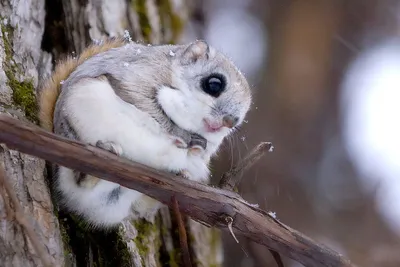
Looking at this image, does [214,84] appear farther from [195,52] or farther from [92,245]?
[92,245]

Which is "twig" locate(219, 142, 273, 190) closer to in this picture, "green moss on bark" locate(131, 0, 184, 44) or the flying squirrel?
the flying squirrel

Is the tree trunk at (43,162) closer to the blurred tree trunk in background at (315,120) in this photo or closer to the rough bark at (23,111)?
the rough bark at (23,111)

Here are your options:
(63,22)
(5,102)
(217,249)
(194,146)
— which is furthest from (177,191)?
(63,22)

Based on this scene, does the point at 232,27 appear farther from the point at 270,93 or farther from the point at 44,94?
the point at 44,94

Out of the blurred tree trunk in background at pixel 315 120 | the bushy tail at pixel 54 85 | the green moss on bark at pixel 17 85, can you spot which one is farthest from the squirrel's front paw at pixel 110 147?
the blurred tree trunk in background at pixel 315 120

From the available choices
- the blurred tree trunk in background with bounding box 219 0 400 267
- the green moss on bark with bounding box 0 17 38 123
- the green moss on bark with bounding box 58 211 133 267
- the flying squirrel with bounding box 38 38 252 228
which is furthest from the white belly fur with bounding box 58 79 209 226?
the blurred tree trunk in background with bounding box 219 0 400 267

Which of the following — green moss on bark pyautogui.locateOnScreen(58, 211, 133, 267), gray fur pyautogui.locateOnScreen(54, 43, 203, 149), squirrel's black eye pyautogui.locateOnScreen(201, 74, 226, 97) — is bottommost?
green moss on bark pyautogui.locateOnScreen(58, 211, 133, 267)

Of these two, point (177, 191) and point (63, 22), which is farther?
point (63, 22)
